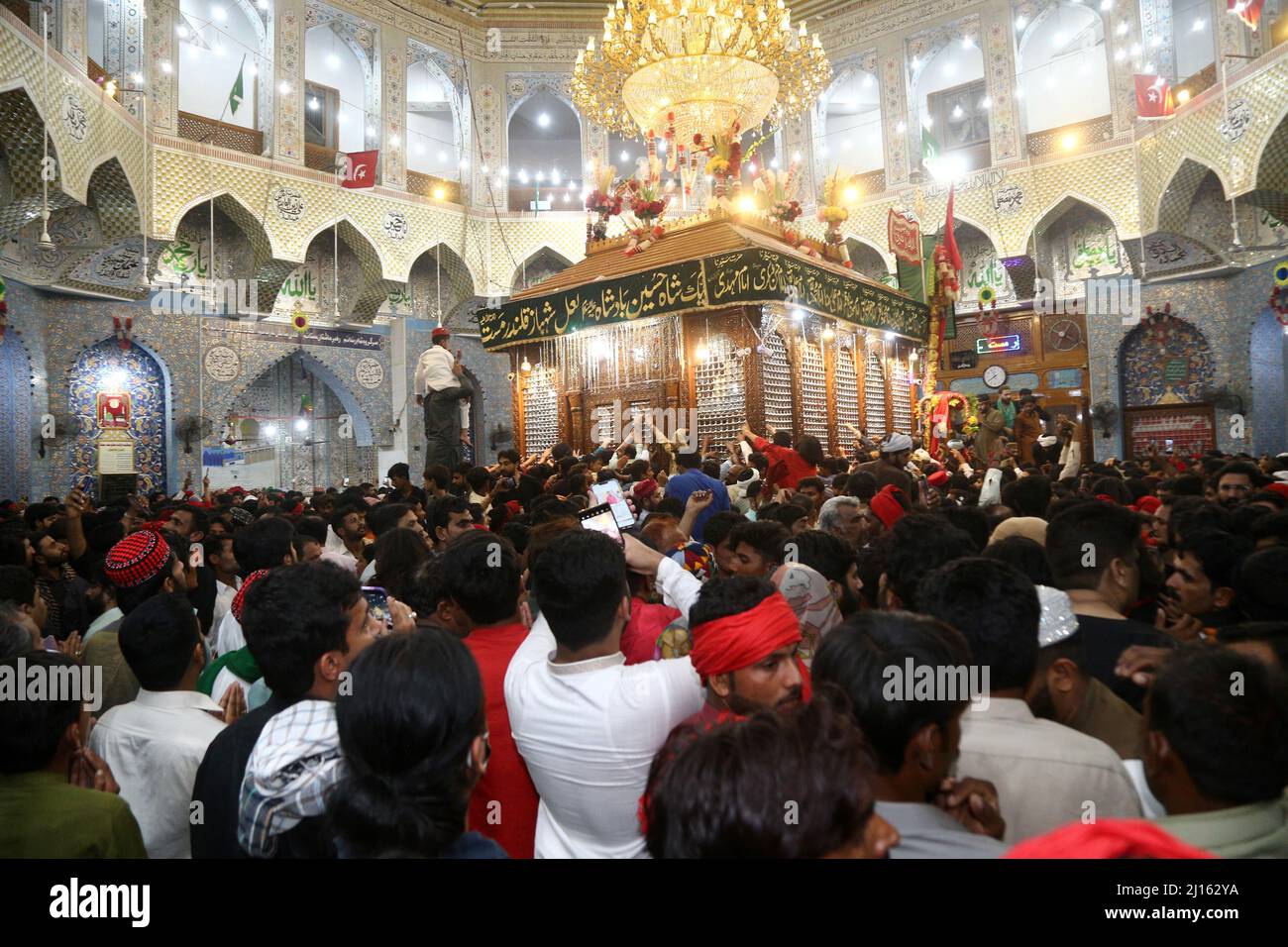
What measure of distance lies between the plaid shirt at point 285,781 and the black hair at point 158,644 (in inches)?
25.3

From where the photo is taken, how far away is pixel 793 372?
9492mm

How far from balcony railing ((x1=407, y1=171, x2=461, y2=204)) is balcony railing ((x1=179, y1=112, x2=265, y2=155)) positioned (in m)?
2.71

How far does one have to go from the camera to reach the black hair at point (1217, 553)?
239 centimetres

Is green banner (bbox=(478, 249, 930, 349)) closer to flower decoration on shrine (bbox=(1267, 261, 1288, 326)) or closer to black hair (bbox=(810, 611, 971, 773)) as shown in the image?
flower decoration on shrine (bbox=(1267, 261, 1288, 326))

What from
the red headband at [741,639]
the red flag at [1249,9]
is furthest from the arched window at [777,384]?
the red headband at [741,639]

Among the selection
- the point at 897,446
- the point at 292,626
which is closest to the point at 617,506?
the point at 292,626

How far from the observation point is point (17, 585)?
2.86 m

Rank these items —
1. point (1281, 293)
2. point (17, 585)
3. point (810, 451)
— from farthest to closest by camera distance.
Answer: point (1281, 293)
point (810, 451)
point (17, 585)

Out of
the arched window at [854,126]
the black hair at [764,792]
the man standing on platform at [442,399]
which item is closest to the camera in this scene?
the black hair at [764,792]

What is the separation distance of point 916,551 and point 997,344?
47.3ft

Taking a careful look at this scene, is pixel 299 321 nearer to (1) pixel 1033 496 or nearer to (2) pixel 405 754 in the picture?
(1) pixel 1033 496

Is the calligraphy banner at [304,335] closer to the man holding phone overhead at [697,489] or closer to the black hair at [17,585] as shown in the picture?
the man holding phone overhead at [697,489]

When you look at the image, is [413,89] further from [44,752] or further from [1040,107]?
[44,752]

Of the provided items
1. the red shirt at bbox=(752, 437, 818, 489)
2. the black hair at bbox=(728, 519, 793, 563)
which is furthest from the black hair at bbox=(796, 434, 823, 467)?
the black hair at bbox=(728, 519, 793, 563)
